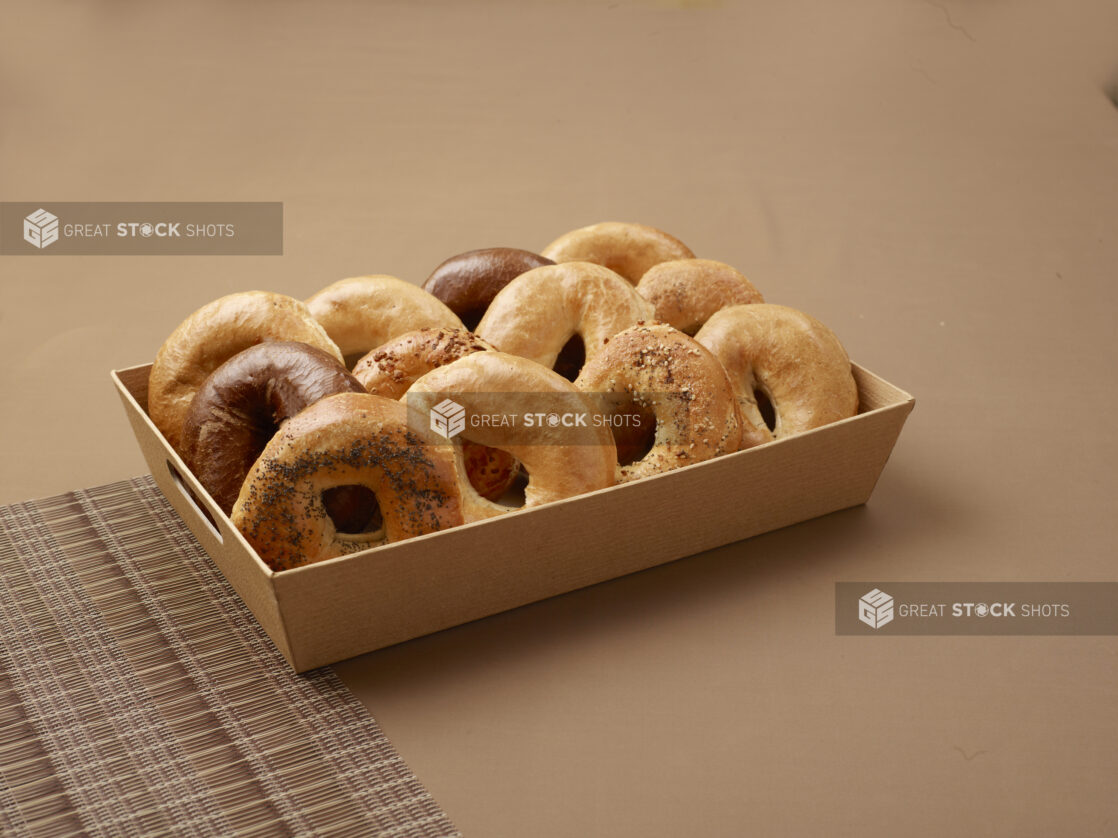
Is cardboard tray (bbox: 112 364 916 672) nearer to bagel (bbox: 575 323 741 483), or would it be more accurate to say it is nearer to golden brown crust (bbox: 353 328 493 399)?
bagel (bbox: 575 323 741 483)

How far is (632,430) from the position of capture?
6.75 ft

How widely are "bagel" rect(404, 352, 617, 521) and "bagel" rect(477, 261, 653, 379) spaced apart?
30cm

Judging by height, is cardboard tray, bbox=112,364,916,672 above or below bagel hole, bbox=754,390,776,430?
below

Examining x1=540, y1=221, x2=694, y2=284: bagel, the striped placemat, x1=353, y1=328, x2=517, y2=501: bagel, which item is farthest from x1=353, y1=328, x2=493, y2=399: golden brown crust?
x1=540, y1=221, x2=694, y2=284: bagel

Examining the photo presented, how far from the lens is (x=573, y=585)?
1.91 meters

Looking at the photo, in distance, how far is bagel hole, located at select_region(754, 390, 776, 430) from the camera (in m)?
2.28

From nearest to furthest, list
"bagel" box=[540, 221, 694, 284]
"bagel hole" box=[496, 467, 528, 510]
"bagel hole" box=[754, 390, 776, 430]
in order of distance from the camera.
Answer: "bagel hole" box=[496, 467, 528, 510] → "bagel hole" box=[754, 390, 776, 430] → "bagel" box=[540, 221, 694, 284]

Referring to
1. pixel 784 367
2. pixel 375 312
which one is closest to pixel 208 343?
pixel 375 312

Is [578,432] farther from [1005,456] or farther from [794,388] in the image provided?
[1005,456]

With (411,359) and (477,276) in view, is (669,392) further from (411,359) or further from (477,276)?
(477,276)

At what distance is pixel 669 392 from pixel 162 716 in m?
0.98

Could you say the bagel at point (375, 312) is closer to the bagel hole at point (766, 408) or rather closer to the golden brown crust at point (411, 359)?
the golden brown crust at point (411, 359)

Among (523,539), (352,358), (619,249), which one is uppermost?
(619,249)

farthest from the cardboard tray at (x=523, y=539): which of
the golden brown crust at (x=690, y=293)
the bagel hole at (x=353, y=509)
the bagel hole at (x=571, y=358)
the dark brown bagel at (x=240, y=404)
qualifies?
the bagel hole at (x=571, y=358)
